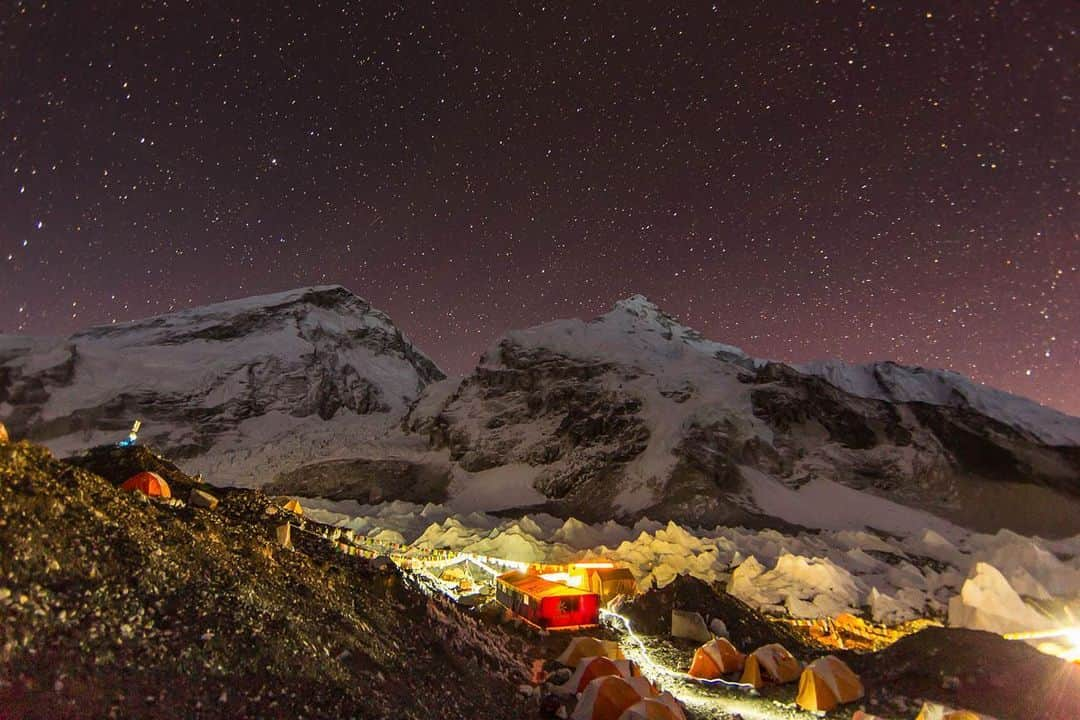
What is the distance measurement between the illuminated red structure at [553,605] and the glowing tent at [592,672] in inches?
353

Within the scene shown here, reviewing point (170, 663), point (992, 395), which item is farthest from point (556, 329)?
point (170, 663)

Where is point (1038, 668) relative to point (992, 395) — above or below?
below

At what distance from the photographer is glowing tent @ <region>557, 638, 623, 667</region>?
18.2 metres

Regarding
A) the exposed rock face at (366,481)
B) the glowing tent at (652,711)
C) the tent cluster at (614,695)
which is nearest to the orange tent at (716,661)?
the tent cluster at (614,695)

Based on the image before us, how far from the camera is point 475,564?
35.3 meters

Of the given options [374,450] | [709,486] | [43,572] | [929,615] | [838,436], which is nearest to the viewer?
[43,572]

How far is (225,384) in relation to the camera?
107688mm

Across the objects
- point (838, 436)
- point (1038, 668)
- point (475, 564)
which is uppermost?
point (838, 436)

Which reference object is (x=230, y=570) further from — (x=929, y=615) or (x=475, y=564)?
(x=929, y=615)

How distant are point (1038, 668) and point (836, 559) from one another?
24.3m

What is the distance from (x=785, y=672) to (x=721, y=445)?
186ft

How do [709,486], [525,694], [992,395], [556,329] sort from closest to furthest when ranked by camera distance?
1. [525,694]
2. [709,486]
3. [556,329]
4. [992,395]

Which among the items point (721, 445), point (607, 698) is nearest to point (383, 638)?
point (607, 698)

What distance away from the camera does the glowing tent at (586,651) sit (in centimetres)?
1817
